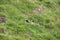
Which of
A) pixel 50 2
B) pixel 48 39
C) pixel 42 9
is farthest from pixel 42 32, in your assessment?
pixel 50 2

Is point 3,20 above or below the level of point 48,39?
above

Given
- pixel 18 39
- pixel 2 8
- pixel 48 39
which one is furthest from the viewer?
pixel 2 8

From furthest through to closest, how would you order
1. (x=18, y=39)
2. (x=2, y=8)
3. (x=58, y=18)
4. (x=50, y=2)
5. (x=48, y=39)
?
(x=50, y=2) < (x=58, y=18) < (x=2, y=8) < (x=48, y=39) < (x=18, y=39)

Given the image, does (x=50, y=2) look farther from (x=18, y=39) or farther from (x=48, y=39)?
(x=18, y=39)

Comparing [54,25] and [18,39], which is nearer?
[18,39]

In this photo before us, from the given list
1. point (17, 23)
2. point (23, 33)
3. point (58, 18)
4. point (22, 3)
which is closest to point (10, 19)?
point (17, 23)

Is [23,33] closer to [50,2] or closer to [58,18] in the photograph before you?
[58,18]
